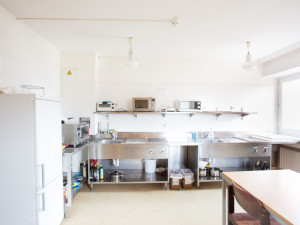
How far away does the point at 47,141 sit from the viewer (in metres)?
1.64

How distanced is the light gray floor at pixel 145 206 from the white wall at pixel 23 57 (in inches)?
72.0

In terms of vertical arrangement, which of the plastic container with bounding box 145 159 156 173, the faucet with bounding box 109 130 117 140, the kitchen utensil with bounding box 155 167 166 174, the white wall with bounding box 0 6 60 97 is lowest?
the kitchen utensil with bounding box 155 167 166 174

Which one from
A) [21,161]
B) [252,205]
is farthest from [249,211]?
[21,161]

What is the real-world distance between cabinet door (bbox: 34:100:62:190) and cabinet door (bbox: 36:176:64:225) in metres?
0.07

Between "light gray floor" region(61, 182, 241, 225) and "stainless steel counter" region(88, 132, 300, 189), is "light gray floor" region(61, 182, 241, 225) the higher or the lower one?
the lower one

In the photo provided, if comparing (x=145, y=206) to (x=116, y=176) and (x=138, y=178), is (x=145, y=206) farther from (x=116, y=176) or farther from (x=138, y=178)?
(x=116, y=176)

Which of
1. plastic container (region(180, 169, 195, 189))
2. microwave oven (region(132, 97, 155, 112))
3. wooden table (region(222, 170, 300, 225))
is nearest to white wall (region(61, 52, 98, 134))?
microwave oven (region(132, 97, 155, 112))

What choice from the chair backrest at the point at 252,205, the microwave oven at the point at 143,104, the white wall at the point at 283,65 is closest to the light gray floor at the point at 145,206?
the chair backrest at the point at 252,205

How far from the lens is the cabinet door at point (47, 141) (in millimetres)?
1499

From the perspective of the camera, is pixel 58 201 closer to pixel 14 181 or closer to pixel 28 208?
pixel 28 208

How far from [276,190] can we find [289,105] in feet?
9.15

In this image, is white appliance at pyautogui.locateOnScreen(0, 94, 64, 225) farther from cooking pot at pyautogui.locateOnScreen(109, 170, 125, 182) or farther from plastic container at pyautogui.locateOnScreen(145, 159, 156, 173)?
plastic container at pyautogui.locateOnScreen(145, 159, 156, 173)

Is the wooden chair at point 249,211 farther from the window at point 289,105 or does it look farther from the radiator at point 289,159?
the window at point 289,105

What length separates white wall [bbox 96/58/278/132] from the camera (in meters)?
3.36
